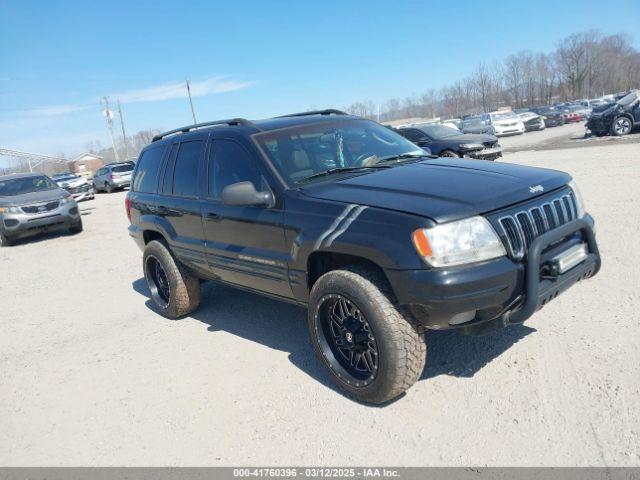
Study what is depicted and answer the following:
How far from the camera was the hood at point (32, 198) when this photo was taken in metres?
11.7

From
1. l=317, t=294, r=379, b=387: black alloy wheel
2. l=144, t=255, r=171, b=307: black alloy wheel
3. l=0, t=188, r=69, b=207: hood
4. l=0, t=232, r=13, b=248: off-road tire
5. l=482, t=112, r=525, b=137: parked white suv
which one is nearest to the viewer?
l=317, t=294, r=379, b=387: black alloy wheel

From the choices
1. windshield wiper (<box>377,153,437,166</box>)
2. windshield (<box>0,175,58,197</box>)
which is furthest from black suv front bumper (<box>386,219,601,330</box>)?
windshield (<box>0,175,58,197</box>)

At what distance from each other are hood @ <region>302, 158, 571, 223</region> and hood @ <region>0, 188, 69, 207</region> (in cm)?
1085

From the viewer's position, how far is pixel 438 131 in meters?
14.8

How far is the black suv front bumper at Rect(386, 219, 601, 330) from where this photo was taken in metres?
2.72

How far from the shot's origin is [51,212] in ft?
39.4

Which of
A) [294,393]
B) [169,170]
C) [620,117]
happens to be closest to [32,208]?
[169,170]

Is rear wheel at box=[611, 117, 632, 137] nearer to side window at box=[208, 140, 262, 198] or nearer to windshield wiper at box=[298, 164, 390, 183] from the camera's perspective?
windshield wiper at box=[298, 164, 390, 183]

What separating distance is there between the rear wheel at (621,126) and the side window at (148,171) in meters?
19.5

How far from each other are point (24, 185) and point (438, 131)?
1169cm

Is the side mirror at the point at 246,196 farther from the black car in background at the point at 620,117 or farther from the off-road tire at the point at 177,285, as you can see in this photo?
the black car in background at the point at 620,117

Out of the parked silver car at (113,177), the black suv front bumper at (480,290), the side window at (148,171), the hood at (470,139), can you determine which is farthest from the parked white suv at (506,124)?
the black suv front bumper at (480,290)

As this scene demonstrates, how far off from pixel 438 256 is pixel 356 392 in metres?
1.13

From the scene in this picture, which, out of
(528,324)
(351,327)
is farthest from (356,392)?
(528,324)
